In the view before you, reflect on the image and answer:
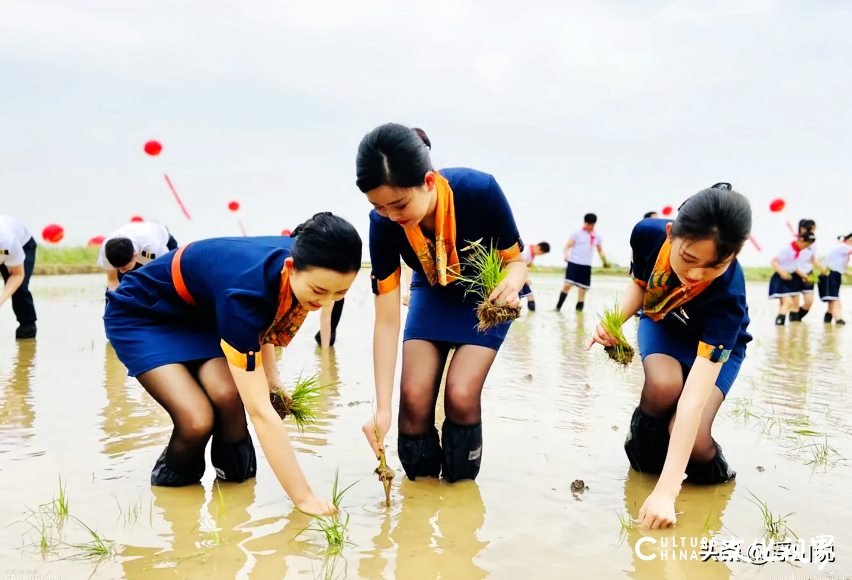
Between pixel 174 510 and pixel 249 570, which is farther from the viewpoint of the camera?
pixel 174 510

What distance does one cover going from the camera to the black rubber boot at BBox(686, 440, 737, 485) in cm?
336

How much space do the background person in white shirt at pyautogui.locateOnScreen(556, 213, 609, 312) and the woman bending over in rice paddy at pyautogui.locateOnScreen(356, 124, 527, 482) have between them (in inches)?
370

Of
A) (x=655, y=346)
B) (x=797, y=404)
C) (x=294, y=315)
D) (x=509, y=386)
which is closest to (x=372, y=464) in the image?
(x=294, y=315)

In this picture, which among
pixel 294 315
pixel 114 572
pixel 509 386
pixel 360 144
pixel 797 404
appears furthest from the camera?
pixel 509 386

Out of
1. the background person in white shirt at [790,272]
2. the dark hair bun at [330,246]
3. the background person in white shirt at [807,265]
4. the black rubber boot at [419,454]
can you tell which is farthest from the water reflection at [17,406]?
the background person in white shirt at [807,265]

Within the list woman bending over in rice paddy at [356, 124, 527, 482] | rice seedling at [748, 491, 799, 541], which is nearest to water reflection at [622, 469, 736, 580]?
rice seedling at [748, 491, 799, 541]

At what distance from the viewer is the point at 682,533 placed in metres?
2.85

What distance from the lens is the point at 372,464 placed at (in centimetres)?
367

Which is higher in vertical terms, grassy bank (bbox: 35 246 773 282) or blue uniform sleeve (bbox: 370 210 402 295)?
blue uniform sleeve (bbox: 370 210 402 295)

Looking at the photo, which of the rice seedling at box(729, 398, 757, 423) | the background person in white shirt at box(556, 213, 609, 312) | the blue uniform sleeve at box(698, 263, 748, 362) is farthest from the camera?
the background person in white shirt at box(556, 213, 609, 312)

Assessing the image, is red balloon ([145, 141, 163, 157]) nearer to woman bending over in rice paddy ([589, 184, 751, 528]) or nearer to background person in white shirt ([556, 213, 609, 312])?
background person in white shirt ([556, 213, 609, 312])

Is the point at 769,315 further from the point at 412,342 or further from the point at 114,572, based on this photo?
the point at 114,572

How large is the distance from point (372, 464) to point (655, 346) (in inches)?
60.9

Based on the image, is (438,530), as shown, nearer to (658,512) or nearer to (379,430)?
(379,430)
